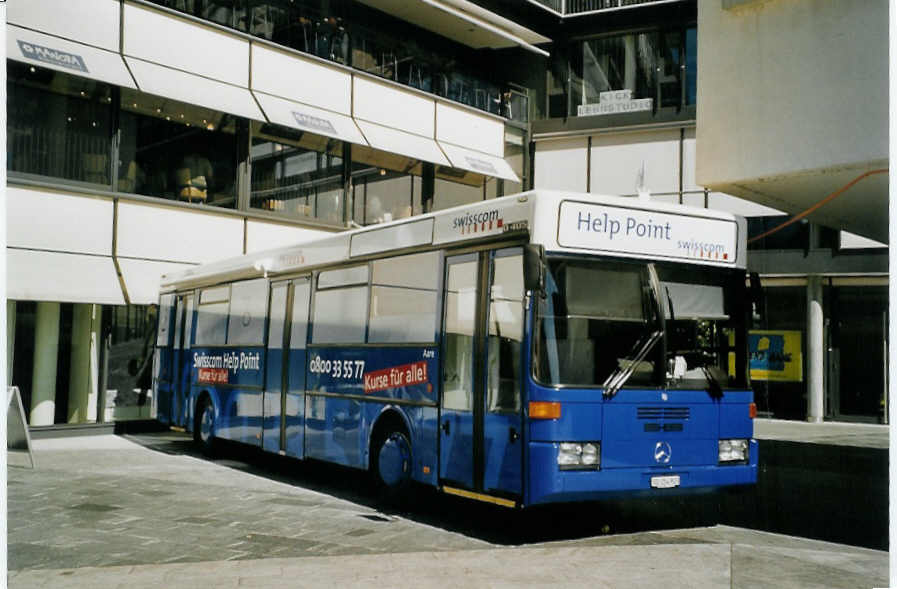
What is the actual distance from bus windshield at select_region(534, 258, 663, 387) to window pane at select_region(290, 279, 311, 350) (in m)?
4.45

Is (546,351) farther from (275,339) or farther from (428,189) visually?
(428,189)

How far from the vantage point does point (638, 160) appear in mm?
24516

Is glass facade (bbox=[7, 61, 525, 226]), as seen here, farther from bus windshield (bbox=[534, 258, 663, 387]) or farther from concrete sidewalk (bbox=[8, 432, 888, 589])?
bus windshield (bbox=[534, 258, 663, 387])

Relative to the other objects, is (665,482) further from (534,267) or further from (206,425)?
(206,425)

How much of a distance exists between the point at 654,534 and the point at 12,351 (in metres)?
11.1

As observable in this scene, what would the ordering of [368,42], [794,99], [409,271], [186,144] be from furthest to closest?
[368,42], [186,144], [409,271], [794,99]

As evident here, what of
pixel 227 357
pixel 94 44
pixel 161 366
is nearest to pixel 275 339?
pixel 227 357

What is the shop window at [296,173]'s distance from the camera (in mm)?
19188

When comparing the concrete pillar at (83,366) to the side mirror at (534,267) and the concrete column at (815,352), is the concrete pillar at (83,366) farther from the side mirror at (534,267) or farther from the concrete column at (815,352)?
the concrete column at (815,352)

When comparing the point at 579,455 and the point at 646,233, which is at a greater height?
the point at 646,233

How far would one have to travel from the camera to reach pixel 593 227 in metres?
8.08

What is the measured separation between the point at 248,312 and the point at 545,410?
21.5 ft

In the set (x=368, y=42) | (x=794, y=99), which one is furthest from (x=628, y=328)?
(x=368, y=42)

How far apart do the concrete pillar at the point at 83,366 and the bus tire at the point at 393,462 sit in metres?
8.35
